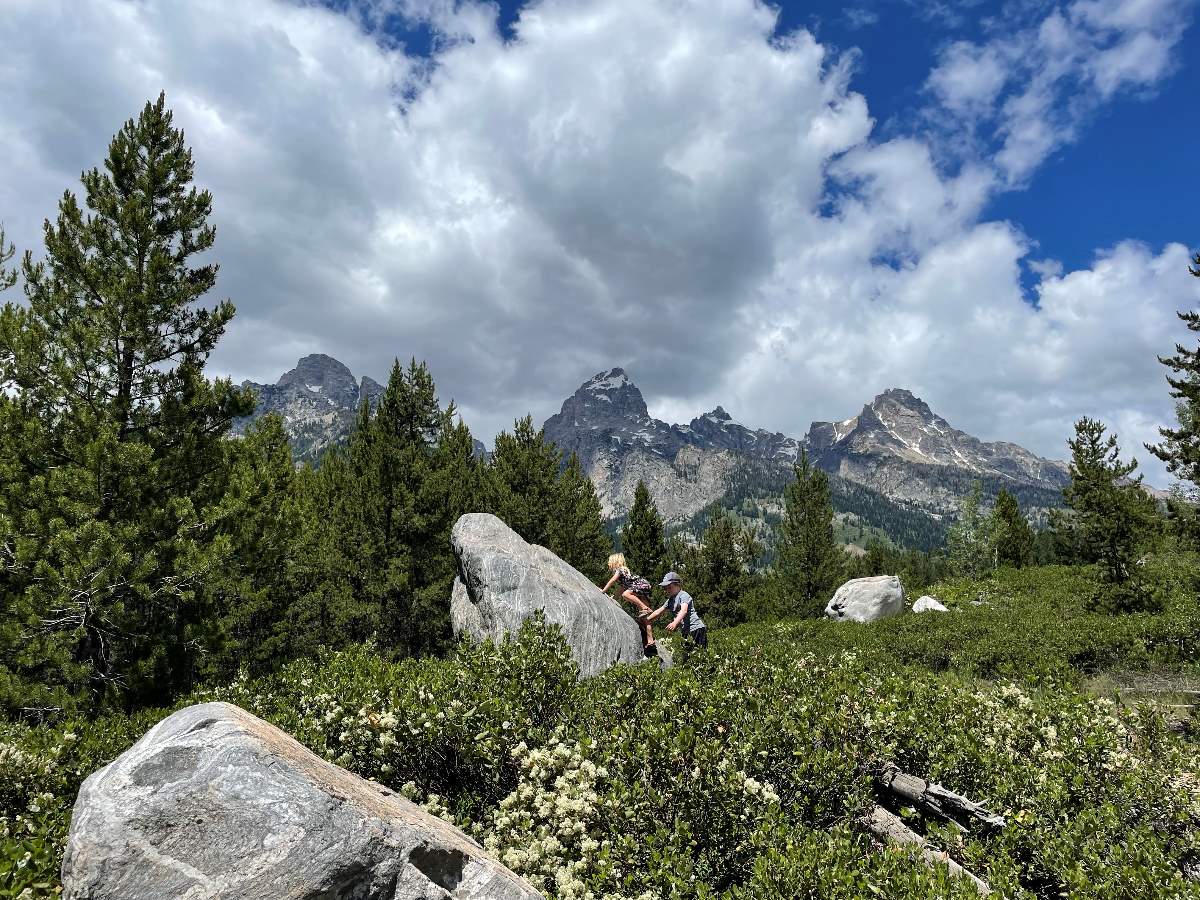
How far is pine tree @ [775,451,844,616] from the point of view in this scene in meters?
32.8

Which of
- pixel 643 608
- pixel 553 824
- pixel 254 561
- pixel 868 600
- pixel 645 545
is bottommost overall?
pixel 553 824

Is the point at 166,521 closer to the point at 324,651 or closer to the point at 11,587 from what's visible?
the point at 11,587

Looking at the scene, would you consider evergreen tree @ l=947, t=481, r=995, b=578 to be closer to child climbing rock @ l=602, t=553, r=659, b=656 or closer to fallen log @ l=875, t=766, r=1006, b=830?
child climbing rock @ l=602, t=553, r=659, b=656

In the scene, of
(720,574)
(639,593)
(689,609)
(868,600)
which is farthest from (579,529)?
(868,600)

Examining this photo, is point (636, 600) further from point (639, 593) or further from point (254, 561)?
point (254, 561)

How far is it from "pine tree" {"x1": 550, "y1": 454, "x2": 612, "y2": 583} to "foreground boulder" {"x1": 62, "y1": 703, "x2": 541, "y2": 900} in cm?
2138

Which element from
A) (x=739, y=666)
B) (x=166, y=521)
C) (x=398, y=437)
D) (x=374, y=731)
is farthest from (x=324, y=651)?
(x=398, y=437)

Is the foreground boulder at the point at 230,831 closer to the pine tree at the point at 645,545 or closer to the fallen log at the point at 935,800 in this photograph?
the fallen log at the point at 935,800

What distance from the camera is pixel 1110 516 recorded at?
2211cm

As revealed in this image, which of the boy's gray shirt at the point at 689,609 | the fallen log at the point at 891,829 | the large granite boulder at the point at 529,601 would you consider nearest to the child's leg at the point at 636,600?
the boy's gray shirt at the point at 689,609

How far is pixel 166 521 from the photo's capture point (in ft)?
36.3

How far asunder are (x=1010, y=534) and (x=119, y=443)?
62.0 metres

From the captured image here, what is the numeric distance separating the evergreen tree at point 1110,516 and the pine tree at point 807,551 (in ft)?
36.6

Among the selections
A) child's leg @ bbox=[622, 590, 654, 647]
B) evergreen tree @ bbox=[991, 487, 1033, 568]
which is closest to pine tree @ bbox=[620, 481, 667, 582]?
child's leg @ bbox=[622, 590, 654, 647]
